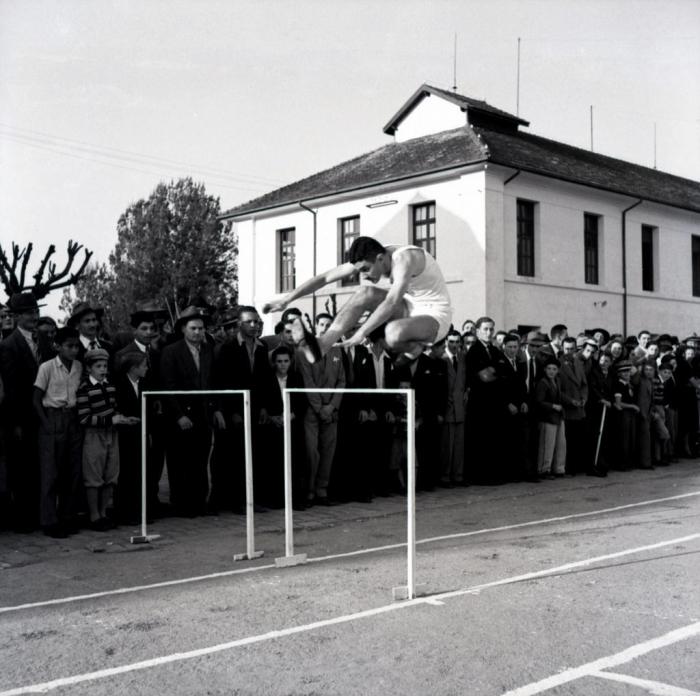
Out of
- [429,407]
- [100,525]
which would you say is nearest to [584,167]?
[429,407]

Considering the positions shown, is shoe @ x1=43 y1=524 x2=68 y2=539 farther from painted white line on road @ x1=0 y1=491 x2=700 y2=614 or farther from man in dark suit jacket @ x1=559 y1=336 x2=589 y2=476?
man in dark suit jacket @ x1=559 y1=336 x2=589 y2=476

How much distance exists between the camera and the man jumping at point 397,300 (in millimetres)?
6445

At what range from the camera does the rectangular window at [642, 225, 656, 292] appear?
2997 cm

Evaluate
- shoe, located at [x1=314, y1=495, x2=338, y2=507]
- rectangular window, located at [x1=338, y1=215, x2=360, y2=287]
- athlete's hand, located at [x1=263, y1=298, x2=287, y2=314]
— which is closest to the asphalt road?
shoe, located at [x1=314, y1=495, x2=338, y2=507]

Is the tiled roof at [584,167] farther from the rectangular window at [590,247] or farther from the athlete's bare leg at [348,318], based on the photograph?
the athlete's bare leg at [348,318]

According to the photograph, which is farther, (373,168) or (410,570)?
(373,168)

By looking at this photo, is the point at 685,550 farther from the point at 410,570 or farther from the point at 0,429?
the point at 0,429

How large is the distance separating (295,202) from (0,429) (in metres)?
21.6

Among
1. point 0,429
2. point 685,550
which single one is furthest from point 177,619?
point 685,550

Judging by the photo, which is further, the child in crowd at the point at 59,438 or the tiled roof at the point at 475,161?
the tiled roof at the point at 475,161

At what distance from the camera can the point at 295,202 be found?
29.4 meters

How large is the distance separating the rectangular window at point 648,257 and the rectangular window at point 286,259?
12.2m

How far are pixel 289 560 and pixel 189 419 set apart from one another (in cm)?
274

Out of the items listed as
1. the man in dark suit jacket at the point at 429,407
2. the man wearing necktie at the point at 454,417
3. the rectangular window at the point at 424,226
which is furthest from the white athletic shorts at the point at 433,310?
the rectangular window at the point at 424,226
